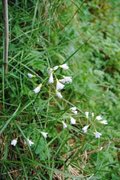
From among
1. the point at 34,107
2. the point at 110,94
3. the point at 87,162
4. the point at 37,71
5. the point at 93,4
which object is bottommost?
the point at 87,162

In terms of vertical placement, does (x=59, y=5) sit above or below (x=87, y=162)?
above

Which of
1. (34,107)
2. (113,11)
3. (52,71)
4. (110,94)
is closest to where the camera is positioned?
(52,71)

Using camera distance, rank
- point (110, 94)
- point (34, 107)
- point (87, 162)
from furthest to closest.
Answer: point (110, 94) < point (87, 162) < point (34, 107)

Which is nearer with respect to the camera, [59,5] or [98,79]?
[59,5]

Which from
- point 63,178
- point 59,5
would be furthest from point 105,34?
point 63,178

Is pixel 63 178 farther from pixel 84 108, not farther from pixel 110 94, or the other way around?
pixel 110 94

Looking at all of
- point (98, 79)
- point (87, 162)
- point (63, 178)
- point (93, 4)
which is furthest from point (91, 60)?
point (63, 178)
